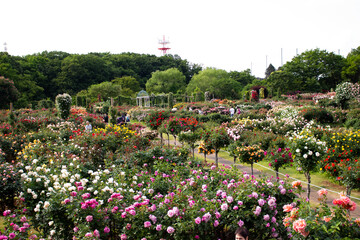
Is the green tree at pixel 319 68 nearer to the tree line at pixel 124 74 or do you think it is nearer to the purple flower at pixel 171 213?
the tree line at pixel 124 74

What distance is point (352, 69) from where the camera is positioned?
40406 millimetres

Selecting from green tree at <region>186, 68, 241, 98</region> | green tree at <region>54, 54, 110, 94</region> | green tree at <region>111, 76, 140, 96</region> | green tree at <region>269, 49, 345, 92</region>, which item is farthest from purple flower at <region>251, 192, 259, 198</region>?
green tree at <region>54, 54, 110, 94</region>

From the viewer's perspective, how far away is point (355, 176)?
5.20 meters

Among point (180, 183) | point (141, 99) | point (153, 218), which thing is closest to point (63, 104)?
point (180, 183)

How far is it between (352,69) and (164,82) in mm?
30849

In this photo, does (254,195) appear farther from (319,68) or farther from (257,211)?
(319,68)

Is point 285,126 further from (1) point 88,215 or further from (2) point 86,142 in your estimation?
(1) point 88,215

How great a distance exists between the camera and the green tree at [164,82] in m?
50.2

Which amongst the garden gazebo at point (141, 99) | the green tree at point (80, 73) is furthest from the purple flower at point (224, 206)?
the green tree at point (80, 73)

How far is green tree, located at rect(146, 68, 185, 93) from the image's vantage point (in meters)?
50.2

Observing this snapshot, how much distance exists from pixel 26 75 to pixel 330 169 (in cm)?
3974

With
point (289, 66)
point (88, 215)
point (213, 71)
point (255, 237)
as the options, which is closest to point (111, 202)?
point (88, 215)

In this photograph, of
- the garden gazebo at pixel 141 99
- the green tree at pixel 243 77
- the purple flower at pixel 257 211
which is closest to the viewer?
the purple flower at pixel 257 211

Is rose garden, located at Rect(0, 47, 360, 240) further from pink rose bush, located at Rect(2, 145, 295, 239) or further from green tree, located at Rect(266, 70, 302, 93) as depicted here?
green tree, located at Rect(266, 70, 302, 93)
